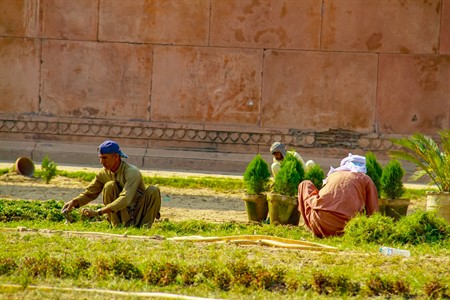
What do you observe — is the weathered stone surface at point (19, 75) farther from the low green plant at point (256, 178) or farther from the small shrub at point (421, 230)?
the small shrub at point (421, 230)

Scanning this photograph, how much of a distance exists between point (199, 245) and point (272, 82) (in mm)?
11417

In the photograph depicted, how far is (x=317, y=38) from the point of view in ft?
69.7

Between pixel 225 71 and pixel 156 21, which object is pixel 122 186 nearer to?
pixel 225 71

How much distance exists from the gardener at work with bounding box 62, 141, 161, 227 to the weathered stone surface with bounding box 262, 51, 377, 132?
9.30m

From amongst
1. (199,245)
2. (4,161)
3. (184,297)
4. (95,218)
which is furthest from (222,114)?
(184,297)

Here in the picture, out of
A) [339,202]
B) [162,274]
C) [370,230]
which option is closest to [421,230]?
[370,230]

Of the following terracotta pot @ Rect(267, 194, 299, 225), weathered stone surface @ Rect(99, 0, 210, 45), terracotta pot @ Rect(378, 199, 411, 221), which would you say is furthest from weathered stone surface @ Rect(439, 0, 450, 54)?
terracotta pot @ Rect(267, 194, 299, 225)

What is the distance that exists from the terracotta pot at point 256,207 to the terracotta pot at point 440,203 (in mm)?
2129

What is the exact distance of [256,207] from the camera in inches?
563

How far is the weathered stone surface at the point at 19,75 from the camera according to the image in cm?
2166

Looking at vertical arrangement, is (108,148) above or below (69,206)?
above

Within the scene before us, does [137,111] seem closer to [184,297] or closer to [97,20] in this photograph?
[97,20]

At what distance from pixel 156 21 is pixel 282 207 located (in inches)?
339

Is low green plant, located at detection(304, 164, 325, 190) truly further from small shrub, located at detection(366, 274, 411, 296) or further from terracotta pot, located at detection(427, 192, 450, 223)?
small shrub, located at detection(366, 274, 411, 296)
